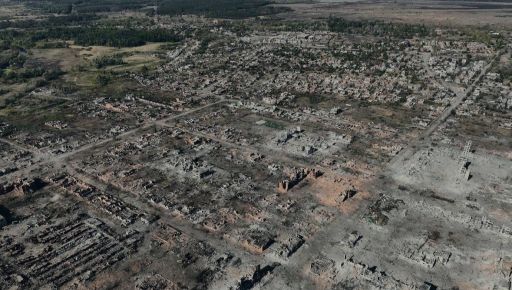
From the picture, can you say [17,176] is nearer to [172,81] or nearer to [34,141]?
[34,141]

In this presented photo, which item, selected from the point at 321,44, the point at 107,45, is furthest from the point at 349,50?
the point at 107,45

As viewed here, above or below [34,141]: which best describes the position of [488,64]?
above

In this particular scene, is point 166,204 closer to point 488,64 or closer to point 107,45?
point 488,64

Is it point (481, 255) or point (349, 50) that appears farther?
point (349, 50)

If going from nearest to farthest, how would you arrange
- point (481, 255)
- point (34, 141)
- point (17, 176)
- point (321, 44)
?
point (481, 255) → point (17, 176) → point (34, 141) → point (321, 44)

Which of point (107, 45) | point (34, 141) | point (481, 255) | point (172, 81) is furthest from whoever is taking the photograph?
point (107, 45)

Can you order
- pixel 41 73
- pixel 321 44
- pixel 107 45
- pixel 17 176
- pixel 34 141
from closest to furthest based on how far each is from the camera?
1. pixel 17 176
2. pixel 34 141
3. pixel 41 73
4. pixel 321 44
5. pixel 107 45

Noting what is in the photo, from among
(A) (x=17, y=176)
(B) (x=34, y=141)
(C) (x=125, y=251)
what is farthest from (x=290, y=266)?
(B) (x=34, y=141)

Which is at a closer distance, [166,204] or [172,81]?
[166,204]

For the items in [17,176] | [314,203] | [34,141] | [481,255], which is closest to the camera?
[481,255]
